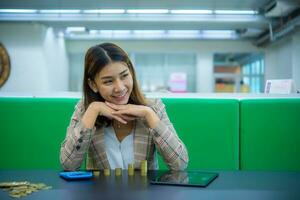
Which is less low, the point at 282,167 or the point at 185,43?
the point at 185,43

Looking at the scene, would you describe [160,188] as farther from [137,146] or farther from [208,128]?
[208,128]

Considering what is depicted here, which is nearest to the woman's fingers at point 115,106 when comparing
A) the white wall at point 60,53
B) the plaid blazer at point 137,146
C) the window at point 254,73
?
the plaid blazer at point 137,146

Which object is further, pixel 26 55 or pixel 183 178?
pixel 26 55

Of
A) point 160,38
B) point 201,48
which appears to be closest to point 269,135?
point 160,38

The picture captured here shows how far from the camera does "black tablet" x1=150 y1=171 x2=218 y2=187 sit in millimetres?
975

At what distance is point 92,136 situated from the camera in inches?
54.5

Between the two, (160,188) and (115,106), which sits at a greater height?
(115,106)

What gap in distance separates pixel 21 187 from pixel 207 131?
4.07ft

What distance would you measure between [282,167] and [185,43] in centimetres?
1159

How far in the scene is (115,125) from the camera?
57.7 inches

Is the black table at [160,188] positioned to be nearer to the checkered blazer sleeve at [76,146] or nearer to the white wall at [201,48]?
the checkered blazer sleeve at [76,146]

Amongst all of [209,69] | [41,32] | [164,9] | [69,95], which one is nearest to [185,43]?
[209,69]

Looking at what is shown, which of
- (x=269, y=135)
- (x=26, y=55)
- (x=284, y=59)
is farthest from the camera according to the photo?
(x=284, y=59)

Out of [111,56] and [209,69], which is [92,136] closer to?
[111,56]
